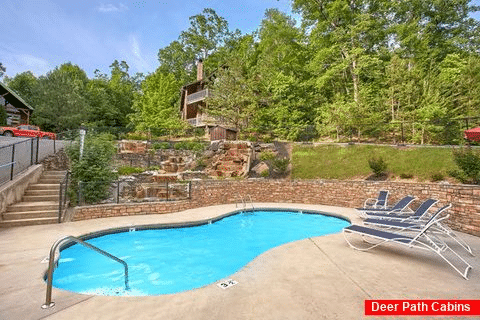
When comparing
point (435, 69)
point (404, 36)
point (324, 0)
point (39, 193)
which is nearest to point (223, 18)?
point (324, 0)

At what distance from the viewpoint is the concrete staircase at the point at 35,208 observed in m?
8.39

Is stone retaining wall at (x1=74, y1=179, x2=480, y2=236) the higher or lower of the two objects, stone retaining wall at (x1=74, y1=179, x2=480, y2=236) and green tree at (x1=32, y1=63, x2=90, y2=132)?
the lower

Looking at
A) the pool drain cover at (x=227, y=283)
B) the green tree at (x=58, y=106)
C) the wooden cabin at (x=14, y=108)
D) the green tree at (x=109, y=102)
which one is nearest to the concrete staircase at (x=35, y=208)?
the pool drain cover at (x=227, y=283)

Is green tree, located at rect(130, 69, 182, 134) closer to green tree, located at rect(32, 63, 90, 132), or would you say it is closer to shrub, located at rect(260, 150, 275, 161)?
green tree, located at rect(32, 63, 90, 132)

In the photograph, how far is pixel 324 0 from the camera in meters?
29.3

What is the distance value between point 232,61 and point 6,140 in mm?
19599

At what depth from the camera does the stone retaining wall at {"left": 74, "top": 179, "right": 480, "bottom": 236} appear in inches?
330

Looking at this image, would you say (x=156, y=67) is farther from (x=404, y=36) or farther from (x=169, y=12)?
(x=404, y=36)

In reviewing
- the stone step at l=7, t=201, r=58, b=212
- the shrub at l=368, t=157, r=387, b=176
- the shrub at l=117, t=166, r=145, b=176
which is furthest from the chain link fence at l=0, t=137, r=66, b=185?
the shrub at l=368, t=157, r=387, b=176

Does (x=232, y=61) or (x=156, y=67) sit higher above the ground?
(x=156, y=67)

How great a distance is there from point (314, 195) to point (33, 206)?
1358 cm

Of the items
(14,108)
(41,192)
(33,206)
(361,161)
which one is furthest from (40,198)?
(14,108)

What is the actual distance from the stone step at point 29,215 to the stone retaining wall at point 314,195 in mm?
787

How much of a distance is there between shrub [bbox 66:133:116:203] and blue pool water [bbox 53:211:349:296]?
3.25 metres
